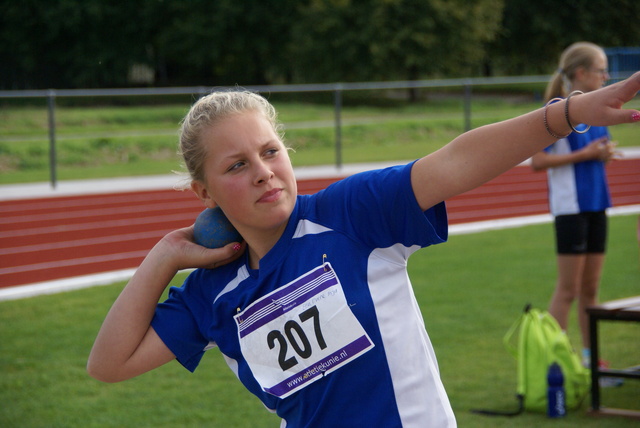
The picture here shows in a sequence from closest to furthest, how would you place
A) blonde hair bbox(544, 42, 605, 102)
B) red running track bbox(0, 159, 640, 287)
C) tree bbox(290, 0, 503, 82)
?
1. blonde hair bbox(544, 42, 605, 102)
2. red running track bbox(0, 159, 640, 287)
3. tree bbox(290, 0, 503, 82)

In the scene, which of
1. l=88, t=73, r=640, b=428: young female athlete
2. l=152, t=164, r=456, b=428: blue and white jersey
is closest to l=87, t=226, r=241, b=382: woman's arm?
l=88, t=73, r=640, b=428: young female athlete

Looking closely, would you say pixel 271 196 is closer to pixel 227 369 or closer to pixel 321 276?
pixel 321 276

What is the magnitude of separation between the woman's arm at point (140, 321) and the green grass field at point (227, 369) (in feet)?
8.39

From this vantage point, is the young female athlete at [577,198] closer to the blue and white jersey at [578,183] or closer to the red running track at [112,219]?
the blue and white jersey at [578,183]

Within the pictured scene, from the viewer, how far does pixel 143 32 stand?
4075 centimetres

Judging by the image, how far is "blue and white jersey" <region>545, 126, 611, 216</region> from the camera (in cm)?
511

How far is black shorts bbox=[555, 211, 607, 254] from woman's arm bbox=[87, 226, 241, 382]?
11.6 ft

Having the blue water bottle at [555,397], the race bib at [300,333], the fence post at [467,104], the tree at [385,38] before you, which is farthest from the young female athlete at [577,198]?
the tree at [385,38]

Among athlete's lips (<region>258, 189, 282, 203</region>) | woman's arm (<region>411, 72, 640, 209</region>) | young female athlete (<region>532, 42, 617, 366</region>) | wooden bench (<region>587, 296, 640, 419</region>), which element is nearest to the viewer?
woman's arm (<region>411, 72, 640, 209</region>)

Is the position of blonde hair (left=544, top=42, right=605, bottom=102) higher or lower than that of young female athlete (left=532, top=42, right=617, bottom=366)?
higher

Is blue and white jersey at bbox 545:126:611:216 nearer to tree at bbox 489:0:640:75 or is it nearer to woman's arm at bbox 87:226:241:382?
woman's arm at bbox 87:226:241:382

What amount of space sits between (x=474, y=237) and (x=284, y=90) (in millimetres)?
6036

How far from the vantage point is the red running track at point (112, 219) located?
9180 millimetres

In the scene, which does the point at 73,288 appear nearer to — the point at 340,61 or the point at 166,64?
the point at 340,61
